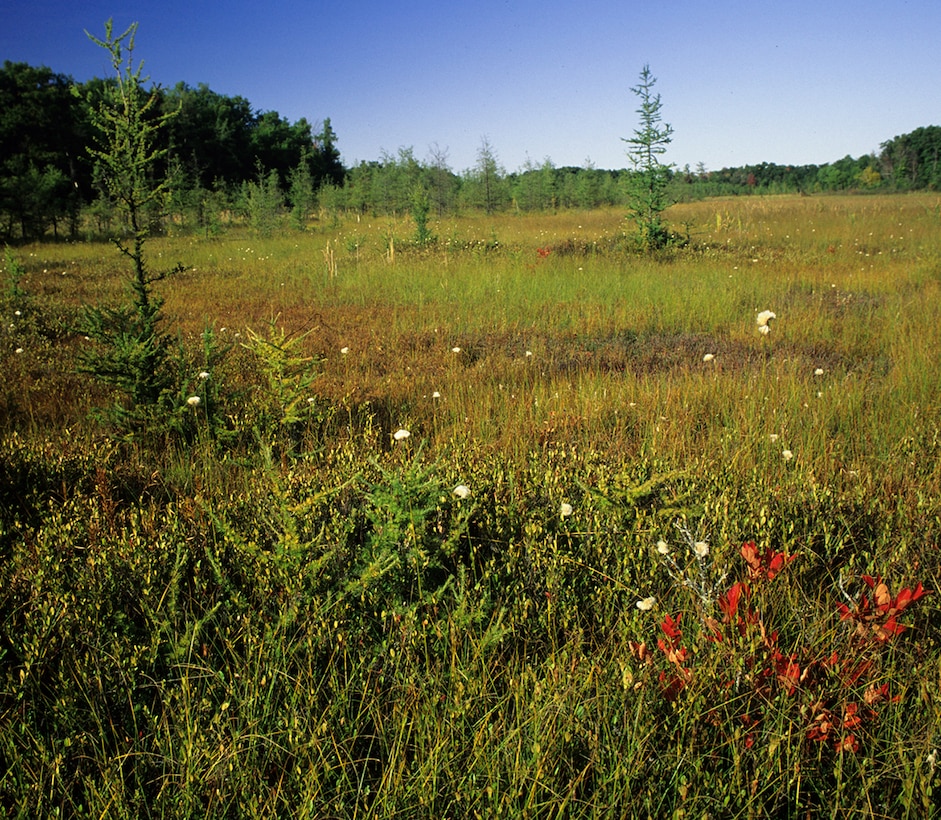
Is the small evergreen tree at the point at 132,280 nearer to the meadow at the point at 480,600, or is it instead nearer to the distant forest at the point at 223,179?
the meadow at the point at 480,600

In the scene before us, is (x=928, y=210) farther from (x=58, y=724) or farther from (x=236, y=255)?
(x=58, y=724)

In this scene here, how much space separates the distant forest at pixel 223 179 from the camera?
26.0 metres

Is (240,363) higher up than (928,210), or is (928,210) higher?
(928,210)

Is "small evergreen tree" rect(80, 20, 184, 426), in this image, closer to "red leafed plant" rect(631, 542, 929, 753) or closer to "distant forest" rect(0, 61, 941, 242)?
"red leafed plant" rect(631, 542, 929, 753)

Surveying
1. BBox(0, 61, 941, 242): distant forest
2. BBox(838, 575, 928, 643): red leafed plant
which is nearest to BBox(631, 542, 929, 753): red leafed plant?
BBox(838, 575, 928, 643): red leafed plant

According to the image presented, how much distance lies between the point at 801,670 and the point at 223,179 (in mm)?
42587

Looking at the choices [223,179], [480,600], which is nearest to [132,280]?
[480,600]

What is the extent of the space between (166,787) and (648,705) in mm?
1113

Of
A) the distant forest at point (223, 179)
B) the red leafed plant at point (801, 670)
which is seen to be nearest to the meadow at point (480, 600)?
the red leafed plant at point (801, 670)

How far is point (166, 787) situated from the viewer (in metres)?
1.37

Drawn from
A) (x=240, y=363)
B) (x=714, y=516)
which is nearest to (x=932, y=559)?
(x=714, y=516)

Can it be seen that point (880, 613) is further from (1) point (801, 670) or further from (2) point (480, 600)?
(2) point (480, 600)

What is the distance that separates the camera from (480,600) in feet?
6.32

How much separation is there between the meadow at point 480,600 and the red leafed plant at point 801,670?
11 mm
